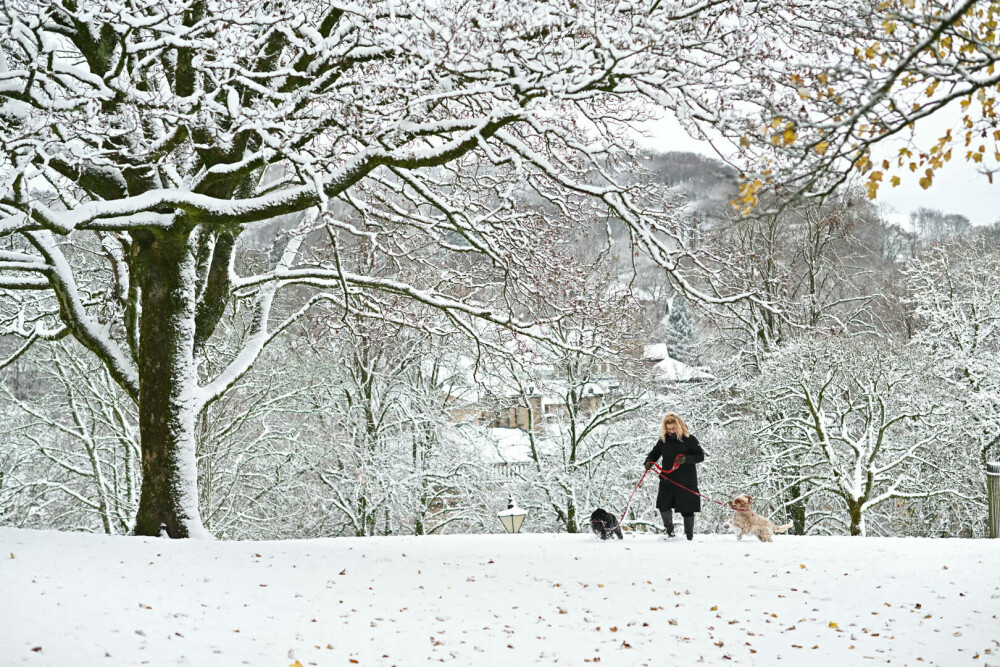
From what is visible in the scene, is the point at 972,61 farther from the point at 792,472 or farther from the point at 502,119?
the point at 792,472

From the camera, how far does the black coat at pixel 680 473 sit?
9.80m

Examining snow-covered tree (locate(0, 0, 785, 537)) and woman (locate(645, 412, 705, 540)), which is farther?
woman (locate(645, 412, 705, 540))

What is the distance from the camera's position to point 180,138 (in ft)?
22.8

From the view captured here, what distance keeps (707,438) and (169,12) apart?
17745 millimetres

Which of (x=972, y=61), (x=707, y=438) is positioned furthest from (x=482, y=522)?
(x=972, y=61)

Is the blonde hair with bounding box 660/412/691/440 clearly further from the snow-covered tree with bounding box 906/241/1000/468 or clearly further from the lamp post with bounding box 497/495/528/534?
the snow-covered tree with bounding box 906/241/1000/468

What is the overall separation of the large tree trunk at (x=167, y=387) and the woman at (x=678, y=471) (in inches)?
203

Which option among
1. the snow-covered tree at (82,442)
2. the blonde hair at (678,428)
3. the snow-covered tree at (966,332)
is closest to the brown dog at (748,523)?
the blonde hair at (678,428)

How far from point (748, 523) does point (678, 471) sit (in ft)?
3.22

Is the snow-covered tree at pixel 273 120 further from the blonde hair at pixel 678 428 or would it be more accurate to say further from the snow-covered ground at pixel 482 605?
the snow-covered ground at pixel 482 605

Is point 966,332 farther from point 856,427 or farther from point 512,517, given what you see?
point 512,517

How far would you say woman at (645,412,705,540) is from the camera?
385 inches

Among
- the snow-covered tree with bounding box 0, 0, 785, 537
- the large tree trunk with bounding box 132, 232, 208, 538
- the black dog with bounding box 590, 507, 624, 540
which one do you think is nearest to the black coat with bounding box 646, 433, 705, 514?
the black dog with bounding box 590, 507, 624, 540

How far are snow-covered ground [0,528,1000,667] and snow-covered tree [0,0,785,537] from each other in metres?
2.14
